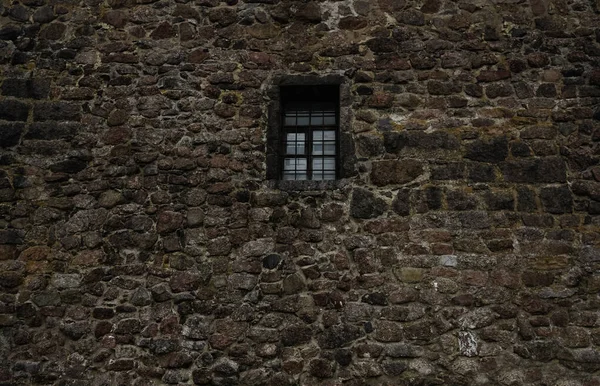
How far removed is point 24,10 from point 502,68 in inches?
181

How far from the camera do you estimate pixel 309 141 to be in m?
5.52

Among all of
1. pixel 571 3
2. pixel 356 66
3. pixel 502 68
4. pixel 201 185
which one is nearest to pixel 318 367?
pixel 201 185

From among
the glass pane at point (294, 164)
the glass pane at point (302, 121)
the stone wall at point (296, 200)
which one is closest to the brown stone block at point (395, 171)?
the stone wall at point (296, 200)

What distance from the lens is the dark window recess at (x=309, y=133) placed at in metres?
5.45

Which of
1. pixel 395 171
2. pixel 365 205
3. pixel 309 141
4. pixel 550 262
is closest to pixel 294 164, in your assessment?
pixel 309 141

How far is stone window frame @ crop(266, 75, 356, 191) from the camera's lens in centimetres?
519

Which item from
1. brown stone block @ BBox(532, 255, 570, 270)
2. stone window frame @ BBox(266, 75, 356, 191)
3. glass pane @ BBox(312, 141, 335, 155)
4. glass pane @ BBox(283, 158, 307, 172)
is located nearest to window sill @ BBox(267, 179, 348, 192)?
stone window frame @ BBox(266, 75, 356, 191)

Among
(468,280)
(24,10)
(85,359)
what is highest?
(24,10)

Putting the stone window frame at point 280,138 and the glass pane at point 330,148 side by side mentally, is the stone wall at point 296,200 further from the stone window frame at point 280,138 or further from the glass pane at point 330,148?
the glass pane at point 330,148

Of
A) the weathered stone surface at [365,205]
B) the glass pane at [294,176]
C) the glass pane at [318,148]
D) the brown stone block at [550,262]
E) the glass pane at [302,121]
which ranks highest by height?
the glass pane at [302,121]

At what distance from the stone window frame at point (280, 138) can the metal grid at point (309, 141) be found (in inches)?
5.0

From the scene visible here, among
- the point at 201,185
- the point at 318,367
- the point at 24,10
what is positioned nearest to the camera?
the point at 318,367

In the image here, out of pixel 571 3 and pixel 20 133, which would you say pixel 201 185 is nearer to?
pixel 20 133

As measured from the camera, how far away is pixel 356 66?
5.41m
